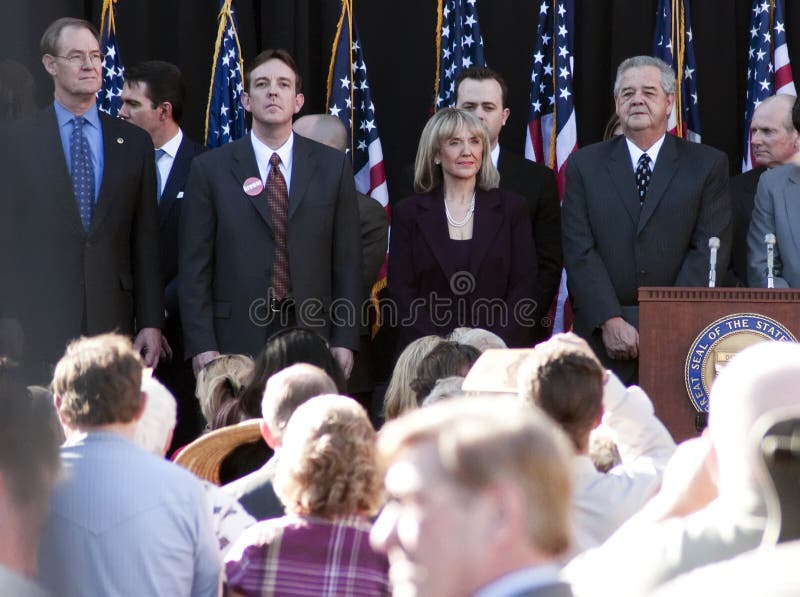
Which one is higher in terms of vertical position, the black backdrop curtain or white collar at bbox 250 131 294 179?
the black backdrop curtain

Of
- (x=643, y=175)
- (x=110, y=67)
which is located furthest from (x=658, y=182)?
(x=110, y=67)

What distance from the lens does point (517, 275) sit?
611cm

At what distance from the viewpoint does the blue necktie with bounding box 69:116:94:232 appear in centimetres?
584

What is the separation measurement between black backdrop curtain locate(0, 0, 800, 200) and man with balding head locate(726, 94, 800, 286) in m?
0.98

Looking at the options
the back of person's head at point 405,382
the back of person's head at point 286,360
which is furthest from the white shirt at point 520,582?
the back of person's head at point 405,382

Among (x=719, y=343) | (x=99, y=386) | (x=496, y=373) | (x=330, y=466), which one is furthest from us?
(x=719, y=343)

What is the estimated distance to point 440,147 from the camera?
6184mm

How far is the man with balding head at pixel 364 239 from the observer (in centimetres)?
642

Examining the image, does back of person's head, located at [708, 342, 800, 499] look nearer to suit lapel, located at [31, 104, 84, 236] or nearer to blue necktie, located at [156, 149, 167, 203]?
suit lapel, located at [31, 104, 84, 236]

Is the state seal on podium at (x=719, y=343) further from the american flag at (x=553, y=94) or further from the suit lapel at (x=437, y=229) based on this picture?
the american flag at (x=553, y=94)

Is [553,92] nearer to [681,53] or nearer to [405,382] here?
[681,53]

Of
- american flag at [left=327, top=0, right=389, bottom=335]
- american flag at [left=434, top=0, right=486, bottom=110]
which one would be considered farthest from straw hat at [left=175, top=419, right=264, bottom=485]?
american flag at [left=434, top=0, right=486, bottom=110]

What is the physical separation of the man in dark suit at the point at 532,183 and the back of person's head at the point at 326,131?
609mm

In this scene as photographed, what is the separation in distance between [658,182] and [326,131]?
1773 mm
